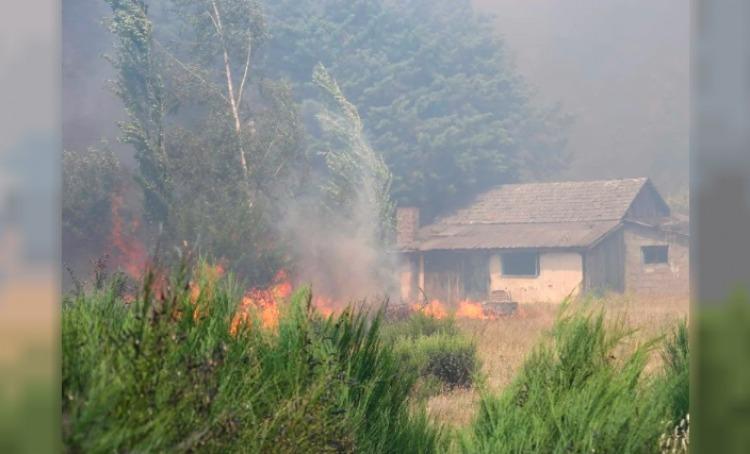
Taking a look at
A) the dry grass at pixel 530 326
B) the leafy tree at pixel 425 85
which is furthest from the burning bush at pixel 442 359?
the leafy tree at pixel 425 85

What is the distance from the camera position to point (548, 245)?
12.4 meters

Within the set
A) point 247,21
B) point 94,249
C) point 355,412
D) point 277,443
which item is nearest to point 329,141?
point 247,21

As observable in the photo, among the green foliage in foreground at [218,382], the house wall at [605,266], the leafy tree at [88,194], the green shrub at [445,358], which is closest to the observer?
the green foliage in foreground at [218,382]

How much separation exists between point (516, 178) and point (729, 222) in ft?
33.4

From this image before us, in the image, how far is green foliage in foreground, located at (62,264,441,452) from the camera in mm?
2646

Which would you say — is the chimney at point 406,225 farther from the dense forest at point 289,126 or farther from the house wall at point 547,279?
the house wall at point 547,279

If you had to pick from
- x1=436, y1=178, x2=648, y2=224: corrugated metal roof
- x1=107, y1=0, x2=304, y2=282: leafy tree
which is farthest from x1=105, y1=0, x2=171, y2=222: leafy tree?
x1=436, y1=178, x2=648, y2=224: corrugated metal roof

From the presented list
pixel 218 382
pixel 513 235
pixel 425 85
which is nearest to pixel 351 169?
pixel 425 85

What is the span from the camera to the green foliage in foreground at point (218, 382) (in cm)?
265

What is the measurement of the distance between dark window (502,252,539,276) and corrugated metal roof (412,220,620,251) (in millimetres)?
196

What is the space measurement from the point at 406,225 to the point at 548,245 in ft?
4.99

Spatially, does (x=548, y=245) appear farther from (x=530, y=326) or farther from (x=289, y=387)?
(x=289, y=387)

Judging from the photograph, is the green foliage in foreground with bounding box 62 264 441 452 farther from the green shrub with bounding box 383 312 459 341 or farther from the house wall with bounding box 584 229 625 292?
the house wall with bounding box 584 229 625 292

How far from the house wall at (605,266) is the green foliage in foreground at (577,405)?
7.51 metres
